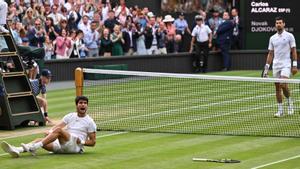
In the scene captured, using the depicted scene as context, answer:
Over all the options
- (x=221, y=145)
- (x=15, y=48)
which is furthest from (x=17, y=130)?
(x=221, y=145)

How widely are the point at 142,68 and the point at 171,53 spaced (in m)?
2.00

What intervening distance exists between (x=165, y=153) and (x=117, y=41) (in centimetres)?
1861

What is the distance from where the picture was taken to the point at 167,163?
14719mm

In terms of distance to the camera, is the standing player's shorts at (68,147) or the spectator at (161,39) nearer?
the standing player's shorts at (68,147)

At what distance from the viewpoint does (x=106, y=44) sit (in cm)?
3366

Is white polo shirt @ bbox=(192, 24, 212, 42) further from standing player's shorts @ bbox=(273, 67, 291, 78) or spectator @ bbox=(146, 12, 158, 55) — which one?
standing player's shorts @ bbox=(273, 67, 291, 78)

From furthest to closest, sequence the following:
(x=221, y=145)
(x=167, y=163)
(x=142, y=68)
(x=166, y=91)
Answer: (x=142, y=68) → (x=166, y=91) → (x=221, y=145) → (x=167, y=163)

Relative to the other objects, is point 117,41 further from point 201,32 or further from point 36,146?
point 36,146

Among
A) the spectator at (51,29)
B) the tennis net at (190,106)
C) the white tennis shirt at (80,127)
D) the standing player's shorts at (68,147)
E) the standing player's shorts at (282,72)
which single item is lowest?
the tennis net at (190,106)

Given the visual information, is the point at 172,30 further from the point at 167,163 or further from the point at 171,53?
the point at 167,163

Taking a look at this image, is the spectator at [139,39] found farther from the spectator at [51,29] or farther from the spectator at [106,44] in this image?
the spectator at [51,29]

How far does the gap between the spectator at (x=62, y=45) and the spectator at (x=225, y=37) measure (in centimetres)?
725

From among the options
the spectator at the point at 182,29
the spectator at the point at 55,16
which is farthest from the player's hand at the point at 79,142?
the spectator at the point at 182,29

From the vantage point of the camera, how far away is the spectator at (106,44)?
33.6 m
